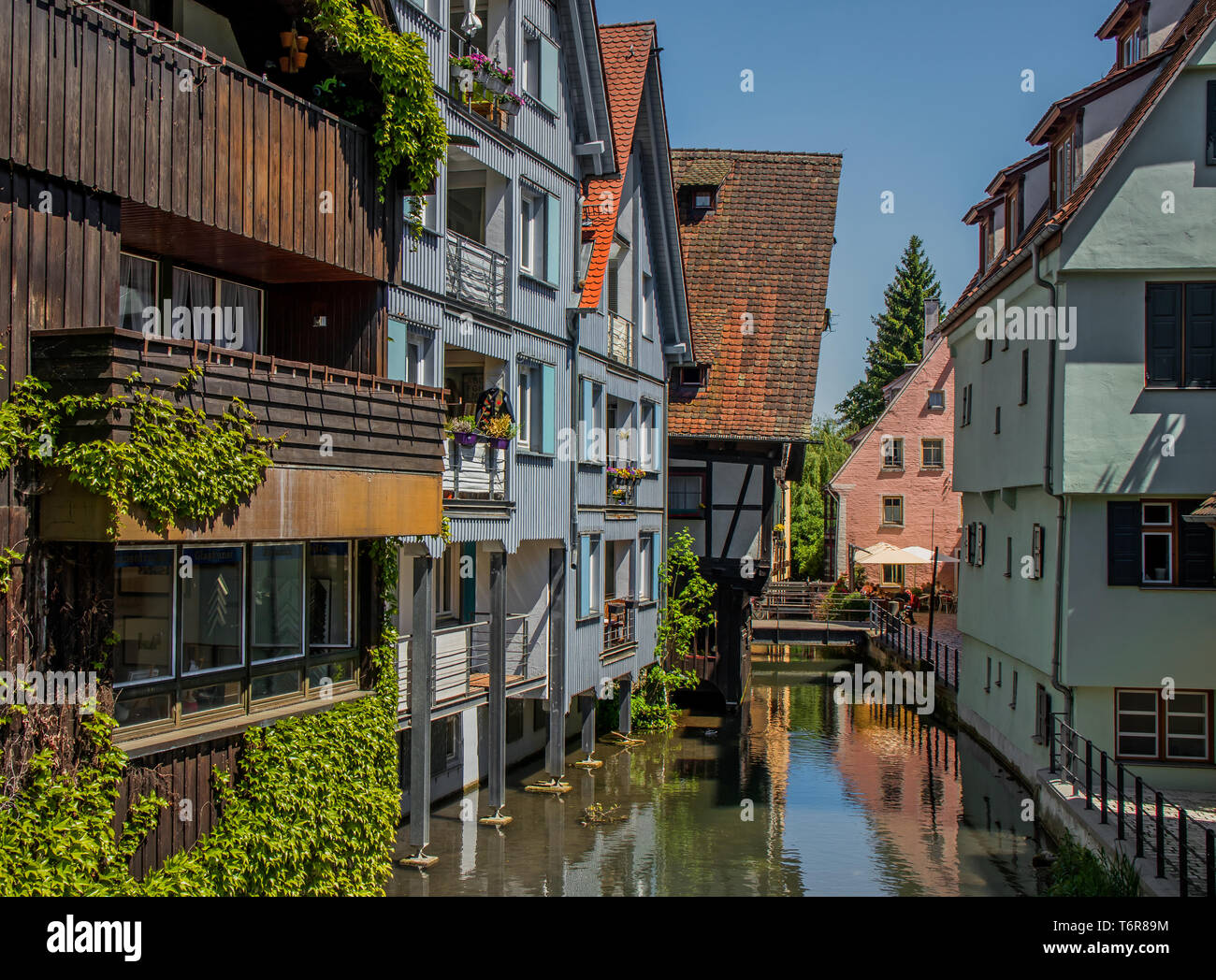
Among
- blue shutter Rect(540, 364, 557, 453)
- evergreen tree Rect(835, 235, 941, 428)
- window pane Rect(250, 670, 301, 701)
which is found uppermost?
evergreen tree Rect(835, 235, 941, 428)

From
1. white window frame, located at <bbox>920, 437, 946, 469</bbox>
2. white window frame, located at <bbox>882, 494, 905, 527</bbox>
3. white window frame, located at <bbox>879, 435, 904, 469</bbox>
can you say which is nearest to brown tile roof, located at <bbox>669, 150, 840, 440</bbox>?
white window frame, located at <bbox>879, 435, 904, 469</bbox>

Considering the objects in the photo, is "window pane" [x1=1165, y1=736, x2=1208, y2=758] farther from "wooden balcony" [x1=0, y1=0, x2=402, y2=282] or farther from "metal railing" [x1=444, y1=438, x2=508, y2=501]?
"wooden balcony" [x1=0, y1=0, x2=402, y2=282]

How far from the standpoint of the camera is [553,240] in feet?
74.1

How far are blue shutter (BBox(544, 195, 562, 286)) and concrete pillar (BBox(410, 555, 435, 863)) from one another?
7326mm

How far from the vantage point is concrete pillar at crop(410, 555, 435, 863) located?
17094mm

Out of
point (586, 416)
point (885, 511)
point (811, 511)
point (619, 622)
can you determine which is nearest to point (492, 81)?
point (586, 416)

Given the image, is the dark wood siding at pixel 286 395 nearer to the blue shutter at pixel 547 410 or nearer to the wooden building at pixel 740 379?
the blue shutter at pixel 547 410

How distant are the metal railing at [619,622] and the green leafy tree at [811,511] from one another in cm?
3514

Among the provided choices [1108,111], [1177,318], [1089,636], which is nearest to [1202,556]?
[1089,636]

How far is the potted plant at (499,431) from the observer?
19484 mm
